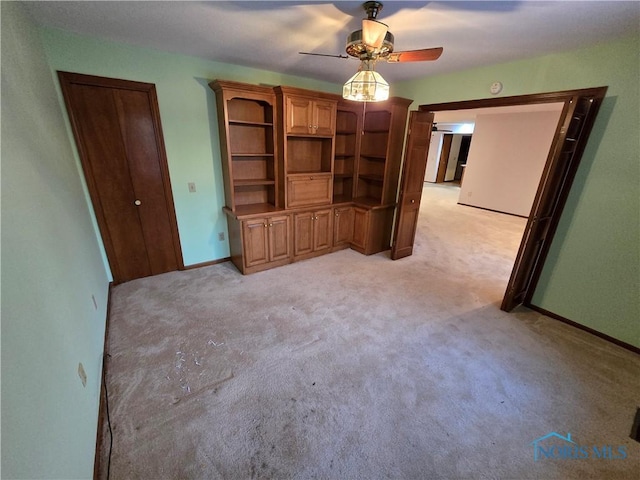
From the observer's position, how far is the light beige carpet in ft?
4.67

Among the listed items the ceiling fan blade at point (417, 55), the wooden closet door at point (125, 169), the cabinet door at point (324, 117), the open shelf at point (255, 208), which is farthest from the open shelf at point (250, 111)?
the ceiling fan blade at point (417, 55)

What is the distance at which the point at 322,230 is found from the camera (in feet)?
12.6

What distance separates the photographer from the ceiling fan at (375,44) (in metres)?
1.59

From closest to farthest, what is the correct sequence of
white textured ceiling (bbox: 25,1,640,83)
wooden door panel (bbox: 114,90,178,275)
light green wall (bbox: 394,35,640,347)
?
white textured ceiling (bbox: 25,1,640,83), light green wall (bbox: 394,35,640,347), wooden door panel (bbox: 114,90,178,275)

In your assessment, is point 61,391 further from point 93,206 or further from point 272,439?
point 93,206

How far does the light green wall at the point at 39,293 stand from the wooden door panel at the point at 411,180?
11.1ft

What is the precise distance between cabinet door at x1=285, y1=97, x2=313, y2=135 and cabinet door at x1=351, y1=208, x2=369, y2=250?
137cm

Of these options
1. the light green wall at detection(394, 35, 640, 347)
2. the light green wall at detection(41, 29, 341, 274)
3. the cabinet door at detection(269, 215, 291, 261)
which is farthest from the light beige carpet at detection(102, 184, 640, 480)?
the light green wall at detection(41, 29, 341, 274)

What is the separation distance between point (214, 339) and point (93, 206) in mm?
1945

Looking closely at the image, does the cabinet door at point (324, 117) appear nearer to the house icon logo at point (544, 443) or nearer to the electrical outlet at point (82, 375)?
the electrical outlet at point (82, 375)

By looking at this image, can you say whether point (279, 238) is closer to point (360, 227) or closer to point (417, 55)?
point (360, 227)

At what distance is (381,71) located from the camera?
3143 mm

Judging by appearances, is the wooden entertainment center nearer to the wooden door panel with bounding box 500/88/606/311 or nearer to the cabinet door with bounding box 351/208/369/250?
the cabinet door with bounding box 351/208/369/250

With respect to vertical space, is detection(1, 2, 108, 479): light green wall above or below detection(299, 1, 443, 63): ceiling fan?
below
